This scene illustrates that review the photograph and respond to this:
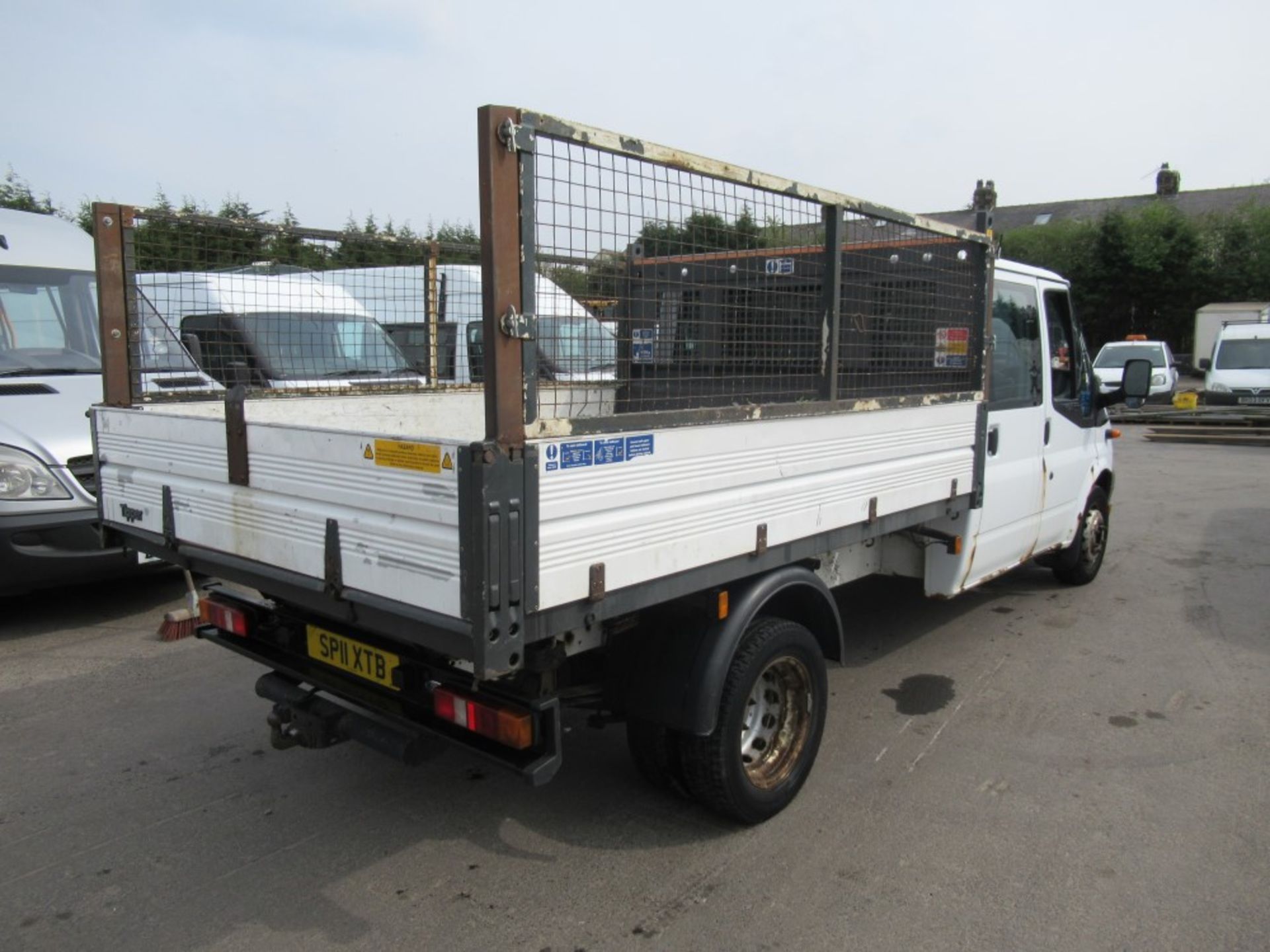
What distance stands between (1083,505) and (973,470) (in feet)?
7.43

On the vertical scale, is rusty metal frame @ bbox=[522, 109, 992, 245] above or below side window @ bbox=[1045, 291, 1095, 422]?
above

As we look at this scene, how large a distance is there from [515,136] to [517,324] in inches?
18.5

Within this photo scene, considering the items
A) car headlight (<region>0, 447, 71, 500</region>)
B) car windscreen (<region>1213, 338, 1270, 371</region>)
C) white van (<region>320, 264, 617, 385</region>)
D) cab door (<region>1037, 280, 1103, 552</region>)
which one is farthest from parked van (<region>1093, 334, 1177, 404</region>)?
car headlight (<region>0, 447, 71, 500</region>)

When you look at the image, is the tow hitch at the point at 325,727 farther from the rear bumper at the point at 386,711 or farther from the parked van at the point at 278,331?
the parked van at the point at 278,331

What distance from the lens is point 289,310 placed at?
5641 mm

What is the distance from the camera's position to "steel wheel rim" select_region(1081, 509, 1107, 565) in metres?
6.57

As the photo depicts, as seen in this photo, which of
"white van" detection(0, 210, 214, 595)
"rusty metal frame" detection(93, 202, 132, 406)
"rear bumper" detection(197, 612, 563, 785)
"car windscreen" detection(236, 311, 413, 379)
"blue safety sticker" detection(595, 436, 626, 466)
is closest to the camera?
"blue safety sticker" detection(595, 436, 626, 466)

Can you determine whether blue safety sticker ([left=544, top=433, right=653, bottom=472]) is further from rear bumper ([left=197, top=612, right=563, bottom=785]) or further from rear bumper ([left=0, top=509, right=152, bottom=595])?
rear bumper ([left=0, top=509, right=152, bottom=595])

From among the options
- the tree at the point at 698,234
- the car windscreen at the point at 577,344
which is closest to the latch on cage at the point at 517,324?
the car windscreen at the point at 577,344

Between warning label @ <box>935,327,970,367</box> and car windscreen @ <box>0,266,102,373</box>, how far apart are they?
18.1 feet

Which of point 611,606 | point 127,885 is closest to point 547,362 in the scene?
point 611,606

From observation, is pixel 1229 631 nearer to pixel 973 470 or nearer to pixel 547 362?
pixel 973 470

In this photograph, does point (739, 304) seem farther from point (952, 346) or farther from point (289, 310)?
point (289, 310)

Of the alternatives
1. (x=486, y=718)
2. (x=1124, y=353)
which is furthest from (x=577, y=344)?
(x=1124, y=353)
